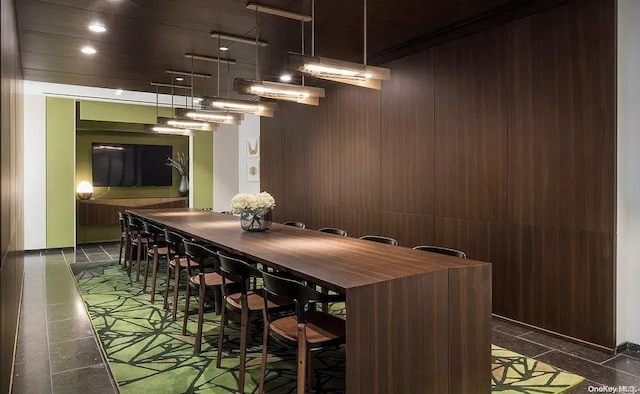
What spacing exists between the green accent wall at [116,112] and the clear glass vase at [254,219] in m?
6.24

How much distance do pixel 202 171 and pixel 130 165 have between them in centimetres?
161

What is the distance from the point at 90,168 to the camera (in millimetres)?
9703

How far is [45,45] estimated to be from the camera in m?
4.94

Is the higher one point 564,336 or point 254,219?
point 254,219

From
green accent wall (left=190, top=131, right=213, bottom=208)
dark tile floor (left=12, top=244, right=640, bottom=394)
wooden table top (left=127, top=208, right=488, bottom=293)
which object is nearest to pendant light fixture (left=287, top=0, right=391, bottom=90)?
wooden table top (left=127, top=208, right=488, bottom=293)

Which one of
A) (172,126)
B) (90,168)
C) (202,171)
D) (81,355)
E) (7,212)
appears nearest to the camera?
(7,212)

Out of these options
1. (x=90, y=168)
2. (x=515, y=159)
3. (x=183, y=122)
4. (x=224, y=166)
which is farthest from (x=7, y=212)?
(x=224, y=166)

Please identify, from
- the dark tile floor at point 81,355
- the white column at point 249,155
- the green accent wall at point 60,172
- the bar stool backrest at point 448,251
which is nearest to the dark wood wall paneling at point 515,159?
the dark tile floor at point 81,355

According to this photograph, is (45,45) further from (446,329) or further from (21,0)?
(446,329)

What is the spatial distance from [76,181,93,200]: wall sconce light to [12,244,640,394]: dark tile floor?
184 inches

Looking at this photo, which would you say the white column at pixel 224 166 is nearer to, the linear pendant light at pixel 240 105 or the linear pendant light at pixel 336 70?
the linear pendant light at pixel 240 105

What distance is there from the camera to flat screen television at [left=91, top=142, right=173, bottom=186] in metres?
9.71

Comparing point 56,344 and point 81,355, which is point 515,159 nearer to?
point 81,355

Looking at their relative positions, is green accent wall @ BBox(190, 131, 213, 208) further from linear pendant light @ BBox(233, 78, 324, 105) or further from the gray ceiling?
linear pendant light @ BBox(233, 78, 324, 105)
